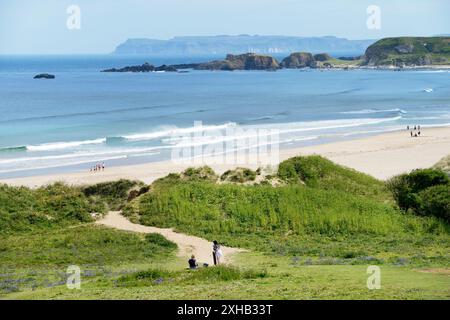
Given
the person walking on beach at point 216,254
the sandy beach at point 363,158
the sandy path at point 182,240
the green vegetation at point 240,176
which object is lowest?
the sandy beach at point 363,158

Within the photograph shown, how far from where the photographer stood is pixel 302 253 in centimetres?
2516

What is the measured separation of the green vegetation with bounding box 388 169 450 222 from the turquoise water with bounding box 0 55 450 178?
26490 mm

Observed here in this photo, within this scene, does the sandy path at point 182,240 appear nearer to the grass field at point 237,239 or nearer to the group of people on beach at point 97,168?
the grass field at point 237,239

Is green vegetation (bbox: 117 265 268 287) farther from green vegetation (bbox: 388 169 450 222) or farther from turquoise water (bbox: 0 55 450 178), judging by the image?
turquoise water (bbox: 0 55 450 178)

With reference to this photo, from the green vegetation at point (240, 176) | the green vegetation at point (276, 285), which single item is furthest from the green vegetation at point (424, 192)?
the green vegetation at point (276, 285)

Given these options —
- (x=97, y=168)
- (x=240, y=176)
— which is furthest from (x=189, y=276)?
(x=97, y=168)

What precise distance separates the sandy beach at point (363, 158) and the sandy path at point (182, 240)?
1069cm

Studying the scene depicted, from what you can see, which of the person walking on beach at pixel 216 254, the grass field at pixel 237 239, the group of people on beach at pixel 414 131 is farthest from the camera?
the group of people on beach at pixel 414 131

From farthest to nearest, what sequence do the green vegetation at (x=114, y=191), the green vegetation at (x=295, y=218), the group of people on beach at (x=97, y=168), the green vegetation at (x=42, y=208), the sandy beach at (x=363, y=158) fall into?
the group of people on beach at (x=97, y=168) < the sandy beach at (x=363, y=158) < the green vegetation at (x=114, y=191) < the green vegetation at (x=42, y=208) < the green vegetation at (x=295, y=218)

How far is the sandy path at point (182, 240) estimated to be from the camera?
25.2 meters
